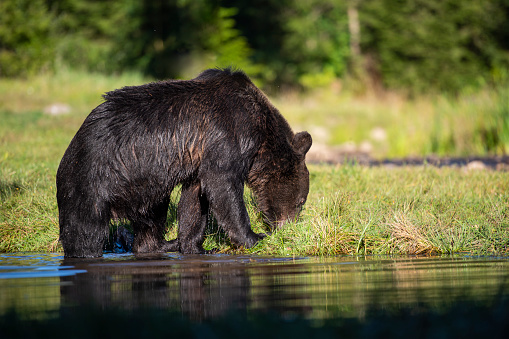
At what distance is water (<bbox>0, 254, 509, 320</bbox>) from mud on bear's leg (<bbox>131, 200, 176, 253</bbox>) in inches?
30.2

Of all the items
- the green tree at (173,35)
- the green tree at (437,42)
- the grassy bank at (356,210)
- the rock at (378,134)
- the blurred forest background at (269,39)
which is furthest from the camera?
the green tree at (437,42)

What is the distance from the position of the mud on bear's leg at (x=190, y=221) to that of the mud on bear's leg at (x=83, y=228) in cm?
106

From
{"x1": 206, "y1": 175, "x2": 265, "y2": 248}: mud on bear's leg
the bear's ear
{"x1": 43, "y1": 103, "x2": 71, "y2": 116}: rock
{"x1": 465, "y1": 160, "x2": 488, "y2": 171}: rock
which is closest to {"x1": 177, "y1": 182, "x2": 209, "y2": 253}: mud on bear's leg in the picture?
{"x1": 206, "y1": 175, "x2": 265, "y2": 248}: mud on bear's leg

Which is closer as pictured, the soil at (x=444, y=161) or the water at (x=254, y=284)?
the water at (x=254, y=284)

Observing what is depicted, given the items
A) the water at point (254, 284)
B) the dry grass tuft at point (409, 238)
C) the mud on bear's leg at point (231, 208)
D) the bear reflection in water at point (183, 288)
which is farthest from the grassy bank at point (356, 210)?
the bear reflection in water at point (183, 288)

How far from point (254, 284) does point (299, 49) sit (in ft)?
127

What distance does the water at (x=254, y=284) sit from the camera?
389cm

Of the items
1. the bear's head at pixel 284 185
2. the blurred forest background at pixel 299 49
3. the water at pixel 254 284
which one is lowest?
the water at pixel 254 284

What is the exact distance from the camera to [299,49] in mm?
42344

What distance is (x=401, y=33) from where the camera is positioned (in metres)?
42.1

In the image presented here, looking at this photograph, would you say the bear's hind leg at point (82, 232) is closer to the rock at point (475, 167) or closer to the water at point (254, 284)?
the water at point (254, 284)

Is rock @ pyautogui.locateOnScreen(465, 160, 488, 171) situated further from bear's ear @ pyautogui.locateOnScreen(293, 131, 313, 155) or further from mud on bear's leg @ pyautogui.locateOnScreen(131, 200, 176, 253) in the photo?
mud on bear's leg @ pyautogui.locateOnScreen(131, 200, 176, 253)

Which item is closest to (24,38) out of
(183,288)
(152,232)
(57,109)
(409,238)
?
(57,109)

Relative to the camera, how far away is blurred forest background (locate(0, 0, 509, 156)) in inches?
1042
